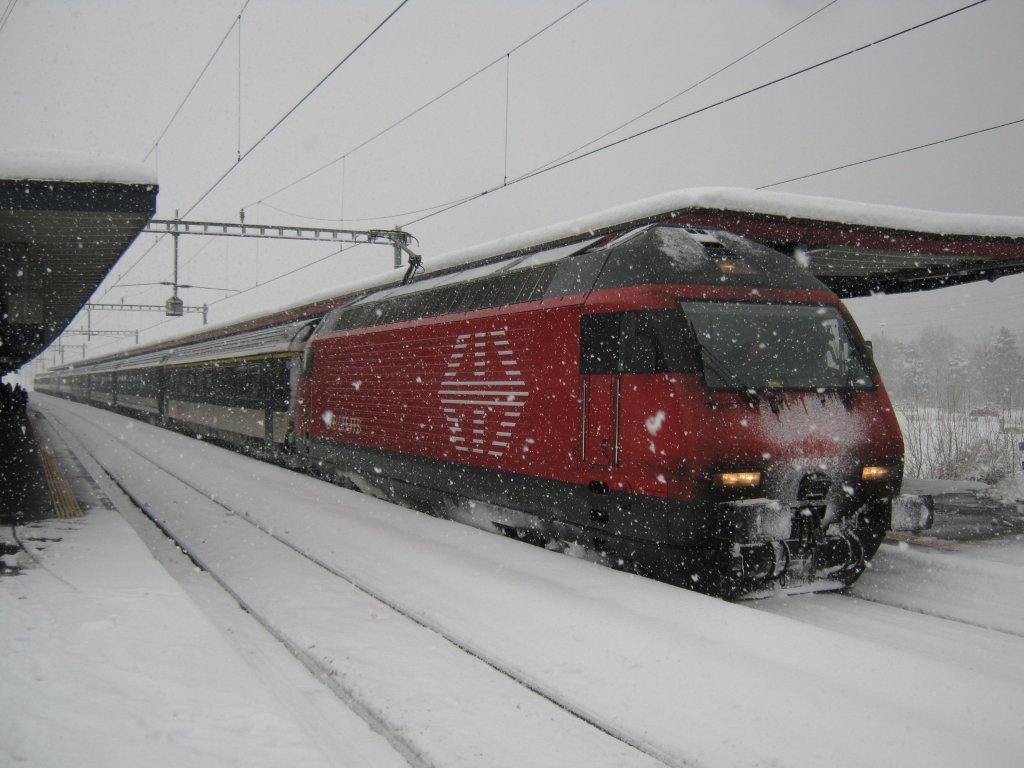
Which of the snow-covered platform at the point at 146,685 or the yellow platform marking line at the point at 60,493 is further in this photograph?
the yellow platform marking line at the point at 60,493

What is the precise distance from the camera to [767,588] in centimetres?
594

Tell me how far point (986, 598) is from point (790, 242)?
598cm

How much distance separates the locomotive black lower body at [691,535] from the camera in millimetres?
5773

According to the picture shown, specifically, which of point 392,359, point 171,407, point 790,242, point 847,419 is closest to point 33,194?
point 392,359

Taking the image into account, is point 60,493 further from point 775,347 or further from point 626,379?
point 775,347

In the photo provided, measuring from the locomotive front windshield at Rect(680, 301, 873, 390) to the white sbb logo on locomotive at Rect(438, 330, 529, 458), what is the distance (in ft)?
7.23

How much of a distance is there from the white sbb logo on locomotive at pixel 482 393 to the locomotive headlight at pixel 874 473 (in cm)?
316

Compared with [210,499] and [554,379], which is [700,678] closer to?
[554,379]

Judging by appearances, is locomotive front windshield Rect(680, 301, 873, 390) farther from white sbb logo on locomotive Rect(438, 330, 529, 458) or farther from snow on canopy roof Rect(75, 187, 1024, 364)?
snow on canopy roof Rect(75, 187, 1024, 364)

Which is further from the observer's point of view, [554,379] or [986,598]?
[554,379]

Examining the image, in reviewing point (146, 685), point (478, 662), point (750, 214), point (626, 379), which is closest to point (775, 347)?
point (626, 379)

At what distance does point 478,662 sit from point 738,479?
8.05 feet

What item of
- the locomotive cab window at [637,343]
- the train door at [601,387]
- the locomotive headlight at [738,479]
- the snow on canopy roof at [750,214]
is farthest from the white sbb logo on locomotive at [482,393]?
the locomotive headlight at [738,479]

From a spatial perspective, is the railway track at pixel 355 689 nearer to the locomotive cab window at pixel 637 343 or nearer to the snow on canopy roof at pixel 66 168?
the locomotive cab window at pixel 637 343
